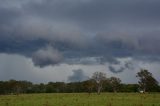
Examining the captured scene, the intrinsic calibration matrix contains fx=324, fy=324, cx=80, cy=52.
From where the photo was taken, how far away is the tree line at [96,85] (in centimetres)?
13525

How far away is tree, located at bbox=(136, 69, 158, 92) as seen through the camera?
13375 centimetres

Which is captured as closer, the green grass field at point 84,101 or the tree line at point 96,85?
the green grass field at point 84,101

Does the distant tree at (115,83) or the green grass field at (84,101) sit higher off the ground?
the distant tree at (115,83)

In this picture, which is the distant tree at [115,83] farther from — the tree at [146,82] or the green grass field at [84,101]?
the green grass field at [84,101]

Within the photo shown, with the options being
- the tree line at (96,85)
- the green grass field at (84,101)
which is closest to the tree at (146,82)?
the tree line at (96,85)

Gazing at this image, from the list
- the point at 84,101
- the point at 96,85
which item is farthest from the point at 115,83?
the point at 84,101

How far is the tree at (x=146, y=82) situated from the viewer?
13375 cm

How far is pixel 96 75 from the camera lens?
5320 inches

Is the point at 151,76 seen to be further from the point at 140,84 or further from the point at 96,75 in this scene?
the point at 96,75

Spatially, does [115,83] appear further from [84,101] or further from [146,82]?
[84,101]

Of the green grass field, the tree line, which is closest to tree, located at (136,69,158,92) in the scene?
the tree line

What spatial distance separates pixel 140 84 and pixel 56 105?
328 feet

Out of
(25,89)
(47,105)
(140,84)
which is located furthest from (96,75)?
(47,105)

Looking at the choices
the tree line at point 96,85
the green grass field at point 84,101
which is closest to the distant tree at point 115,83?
the tree line at point 96,85
